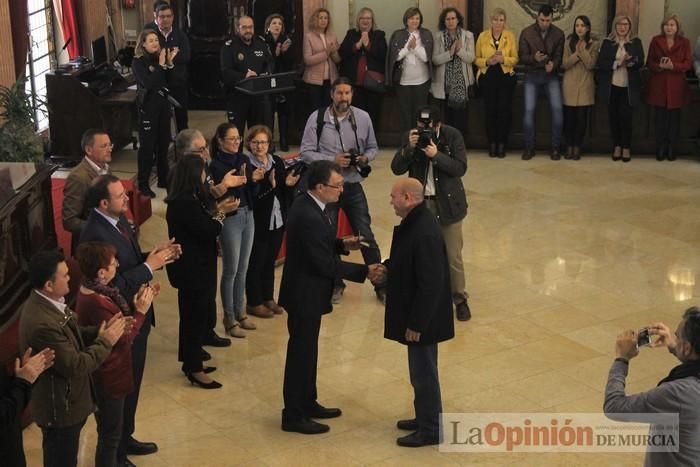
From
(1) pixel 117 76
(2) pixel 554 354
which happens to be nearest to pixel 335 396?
(2) pixel 554 354

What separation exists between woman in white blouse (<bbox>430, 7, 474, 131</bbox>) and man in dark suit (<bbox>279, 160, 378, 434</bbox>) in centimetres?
638

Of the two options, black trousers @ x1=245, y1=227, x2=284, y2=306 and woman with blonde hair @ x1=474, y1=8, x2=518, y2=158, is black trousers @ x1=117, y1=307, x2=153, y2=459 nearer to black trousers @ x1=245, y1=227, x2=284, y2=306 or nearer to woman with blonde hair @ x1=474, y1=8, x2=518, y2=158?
black trousers @ x1=245, y1=227, x2=284, y2=306

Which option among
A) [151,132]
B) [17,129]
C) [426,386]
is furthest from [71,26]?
[426,386]

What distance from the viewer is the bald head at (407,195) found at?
261 inches

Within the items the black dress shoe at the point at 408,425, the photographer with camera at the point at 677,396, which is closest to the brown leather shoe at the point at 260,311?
the black dress shoe at the point at 408,425

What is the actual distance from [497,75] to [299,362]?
22.8 feet

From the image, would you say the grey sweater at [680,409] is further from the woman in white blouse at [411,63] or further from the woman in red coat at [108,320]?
the woman in white blouse at [411,63]

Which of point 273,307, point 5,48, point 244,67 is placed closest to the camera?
point 273,307

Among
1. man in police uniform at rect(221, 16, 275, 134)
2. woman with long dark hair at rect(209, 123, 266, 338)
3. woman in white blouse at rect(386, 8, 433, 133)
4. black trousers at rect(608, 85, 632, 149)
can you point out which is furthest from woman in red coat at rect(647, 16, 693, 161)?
woman with long dark hair at rect(209, 123, 266, 338)

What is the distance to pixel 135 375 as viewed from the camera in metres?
6.49

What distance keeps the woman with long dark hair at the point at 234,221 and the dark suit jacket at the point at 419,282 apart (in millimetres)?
1645

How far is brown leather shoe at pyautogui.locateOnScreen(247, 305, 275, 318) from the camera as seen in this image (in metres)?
8.73

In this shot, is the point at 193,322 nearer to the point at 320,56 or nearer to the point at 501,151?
the point at 320,56

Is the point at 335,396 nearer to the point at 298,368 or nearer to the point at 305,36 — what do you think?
the point at 298,368
